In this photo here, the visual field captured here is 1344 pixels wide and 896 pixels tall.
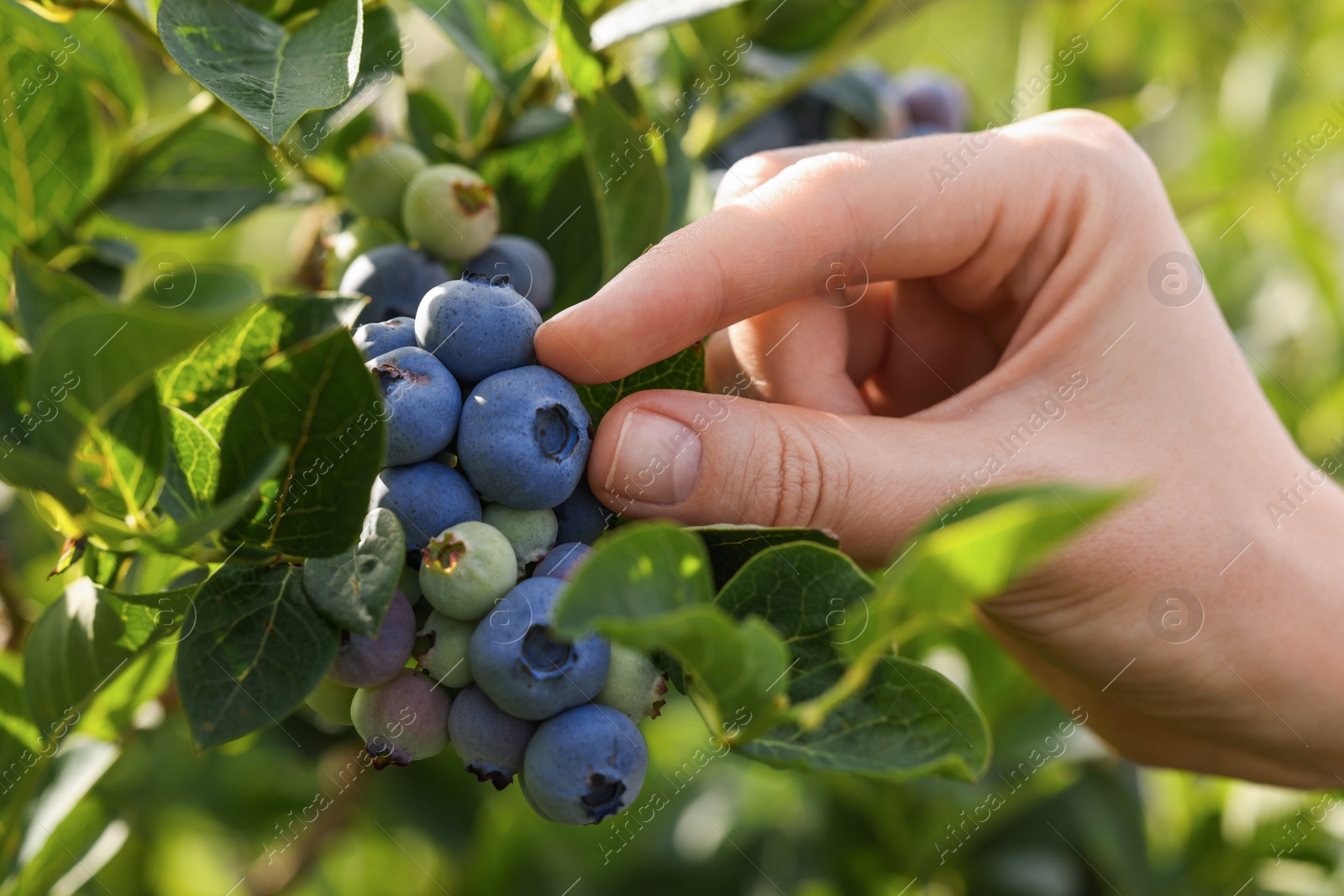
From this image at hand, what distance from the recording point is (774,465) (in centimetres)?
85

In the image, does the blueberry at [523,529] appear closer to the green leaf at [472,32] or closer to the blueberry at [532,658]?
the blueberry at [532,658]

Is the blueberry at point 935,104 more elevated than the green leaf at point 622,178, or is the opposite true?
the green leaf at point 622,178

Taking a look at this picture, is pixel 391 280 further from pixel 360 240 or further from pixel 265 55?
pixel 265 55

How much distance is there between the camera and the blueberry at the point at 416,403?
0.67m

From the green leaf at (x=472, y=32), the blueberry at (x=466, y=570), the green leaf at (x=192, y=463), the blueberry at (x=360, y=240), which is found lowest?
the blueberry at (x=466, y=570)

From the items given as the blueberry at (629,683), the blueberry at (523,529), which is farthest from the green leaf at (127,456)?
the blueberry at (629,683)

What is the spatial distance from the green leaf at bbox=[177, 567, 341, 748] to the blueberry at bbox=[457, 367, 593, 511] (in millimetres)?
151

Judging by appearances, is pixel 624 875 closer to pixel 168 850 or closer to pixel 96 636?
pixel 168 850

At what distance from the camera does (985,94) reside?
3543mm

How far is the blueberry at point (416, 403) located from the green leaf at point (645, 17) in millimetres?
419

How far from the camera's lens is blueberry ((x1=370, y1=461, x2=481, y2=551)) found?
68 centimetres

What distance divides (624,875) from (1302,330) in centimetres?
168

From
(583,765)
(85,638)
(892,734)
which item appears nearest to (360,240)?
(85,638)

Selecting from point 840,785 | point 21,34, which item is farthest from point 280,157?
point 840,785
